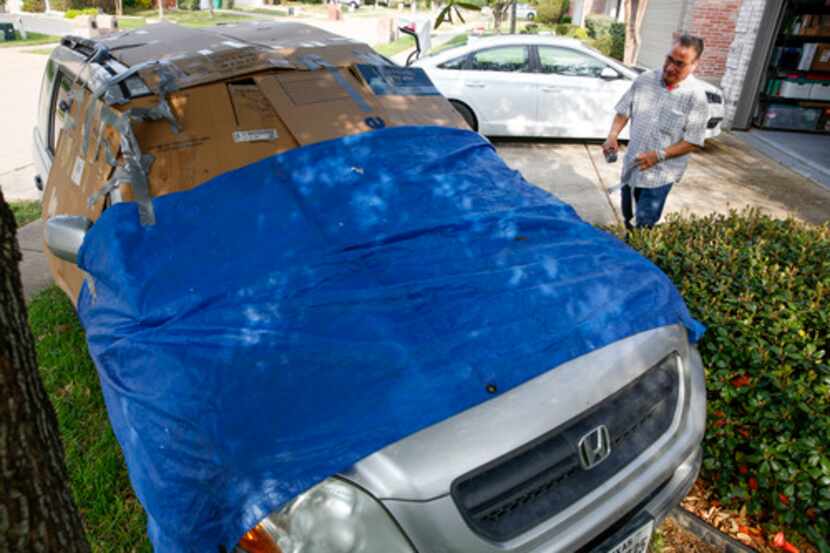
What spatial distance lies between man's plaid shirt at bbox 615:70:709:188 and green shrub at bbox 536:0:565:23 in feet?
96.5

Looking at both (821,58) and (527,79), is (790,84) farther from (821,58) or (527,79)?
(527,79)

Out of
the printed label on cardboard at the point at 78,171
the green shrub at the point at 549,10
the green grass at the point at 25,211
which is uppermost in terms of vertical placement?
the green shrub at the point at 549,10

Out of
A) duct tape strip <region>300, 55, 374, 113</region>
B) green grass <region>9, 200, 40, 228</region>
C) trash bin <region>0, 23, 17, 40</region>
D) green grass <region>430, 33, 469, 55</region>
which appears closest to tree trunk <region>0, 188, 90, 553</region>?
duct tape strip <region>300, 55, 374, 113</region>

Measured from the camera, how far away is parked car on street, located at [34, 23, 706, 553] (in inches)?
60.7

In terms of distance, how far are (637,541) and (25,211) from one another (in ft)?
21.0

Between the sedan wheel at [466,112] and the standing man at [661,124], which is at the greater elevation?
the standing man at [661,124]

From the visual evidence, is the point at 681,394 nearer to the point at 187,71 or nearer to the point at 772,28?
the point at 187,71

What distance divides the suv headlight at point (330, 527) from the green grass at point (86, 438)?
121cm

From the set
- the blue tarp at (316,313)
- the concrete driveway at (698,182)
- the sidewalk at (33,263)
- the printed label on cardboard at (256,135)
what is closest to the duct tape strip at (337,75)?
the blue tarp at (316,313)

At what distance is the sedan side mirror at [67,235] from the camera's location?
2.36 m

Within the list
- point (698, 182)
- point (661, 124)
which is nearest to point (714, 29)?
point (698, 182)

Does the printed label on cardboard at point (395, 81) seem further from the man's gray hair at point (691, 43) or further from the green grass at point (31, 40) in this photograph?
the green grass at point (31, 40)

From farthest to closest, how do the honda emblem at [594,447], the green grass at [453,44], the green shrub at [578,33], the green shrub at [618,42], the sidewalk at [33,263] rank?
the green shrub at [578,33] < the green shrub at [618,42] < the green grass at [453,44] < the sidewalk at [33,263] < the honda emblem at [594,447]

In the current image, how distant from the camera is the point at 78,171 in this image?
281cm
